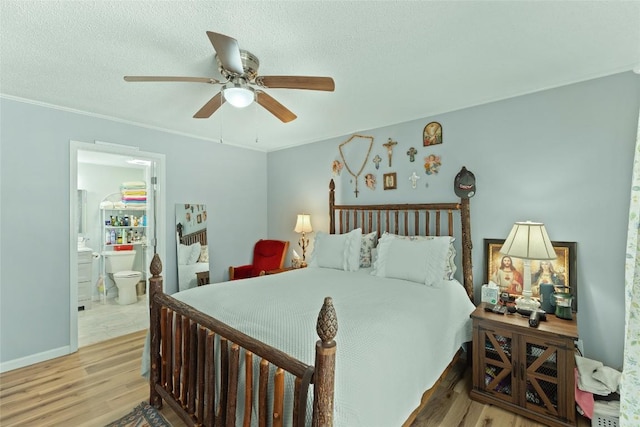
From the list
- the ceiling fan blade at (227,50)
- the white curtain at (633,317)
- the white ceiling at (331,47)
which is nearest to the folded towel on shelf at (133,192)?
the white ceiling at (331,47)

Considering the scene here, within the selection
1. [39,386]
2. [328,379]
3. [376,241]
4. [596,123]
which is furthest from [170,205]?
[596,123]

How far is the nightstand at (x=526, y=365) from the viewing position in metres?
1.92

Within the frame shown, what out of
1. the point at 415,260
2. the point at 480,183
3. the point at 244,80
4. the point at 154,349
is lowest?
the point at 154,349

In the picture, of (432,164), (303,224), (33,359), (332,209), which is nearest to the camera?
(33,359)

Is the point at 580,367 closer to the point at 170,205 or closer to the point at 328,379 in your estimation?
the point at 328,379

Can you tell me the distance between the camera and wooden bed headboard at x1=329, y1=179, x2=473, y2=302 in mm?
2865

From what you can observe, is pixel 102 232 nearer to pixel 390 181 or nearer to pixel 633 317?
pixel 390 181

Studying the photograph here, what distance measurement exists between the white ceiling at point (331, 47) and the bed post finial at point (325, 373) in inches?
60.7

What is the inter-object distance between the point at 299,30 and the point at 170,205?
288 centimetres

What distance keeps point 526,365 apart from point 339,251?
1870mm

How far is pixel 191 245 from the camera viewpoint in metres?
3.96

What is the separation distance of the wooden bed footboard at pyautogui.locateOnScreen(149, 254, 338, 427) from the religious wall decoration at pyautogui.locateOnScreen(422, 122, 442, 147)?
2642 millimetres

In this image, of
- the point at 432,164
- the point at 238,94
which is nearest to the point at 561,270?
the point at 432,164

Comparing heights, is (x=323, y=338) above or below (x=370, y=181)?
below
